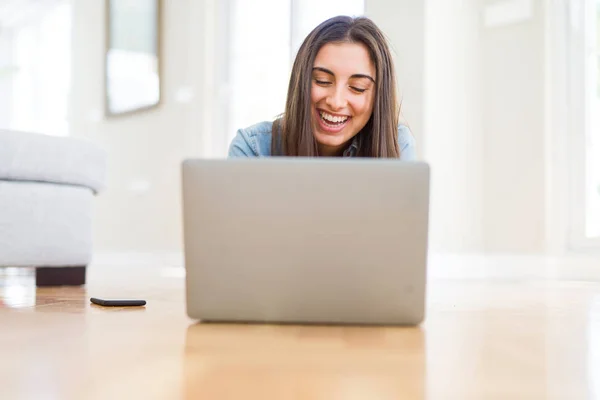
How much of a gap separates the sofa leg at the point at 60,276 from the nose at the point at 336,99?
1.17 m

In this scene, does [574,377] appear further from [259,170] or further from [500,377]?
[259,170]

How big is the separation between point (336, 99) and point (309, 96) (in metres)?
0.07

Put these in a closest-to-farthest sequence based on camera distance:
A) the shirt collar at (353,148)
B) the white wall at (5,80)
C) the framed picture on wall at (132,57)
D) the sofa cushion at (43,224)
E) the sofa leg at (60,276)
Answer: the shirt collar at (353,148) → the sofa cushion at (43,224) → the sofa leg at (60,276) → the framed picture on wall at (132,57) → the white wall at (5,80)

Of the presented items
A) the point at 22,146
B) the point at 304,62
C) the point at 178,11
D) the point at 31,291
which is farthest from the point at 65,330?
the point at 178,11

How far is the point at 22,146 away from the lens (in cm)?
217

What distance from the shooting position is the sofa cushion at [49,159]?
2.14 meters

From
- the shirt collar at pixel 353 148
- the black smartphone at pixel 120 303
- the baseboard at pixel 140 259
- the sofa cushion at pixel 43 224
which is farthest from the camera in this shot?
the baseboard at pixel 140 259

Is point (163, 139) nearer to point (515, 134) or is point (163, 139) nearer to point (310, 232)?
point (515, 134)

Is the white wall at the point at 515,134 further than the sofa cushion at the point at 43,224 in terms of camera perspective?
Yes

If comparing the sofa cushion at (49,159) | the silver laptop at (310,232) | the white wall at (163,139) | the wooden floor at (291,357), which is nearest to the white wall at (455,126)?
the white wall at (163,139)

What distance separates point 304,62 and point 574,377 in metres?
1.15

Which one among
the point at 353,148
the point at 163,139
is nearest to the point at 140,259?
the point at 163,139

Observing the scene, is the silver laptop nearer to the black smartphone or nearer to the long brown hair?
the black smartphone

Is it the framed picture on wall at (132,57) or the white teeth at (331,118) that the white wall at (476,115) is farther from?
the white teeth at (331,118)
